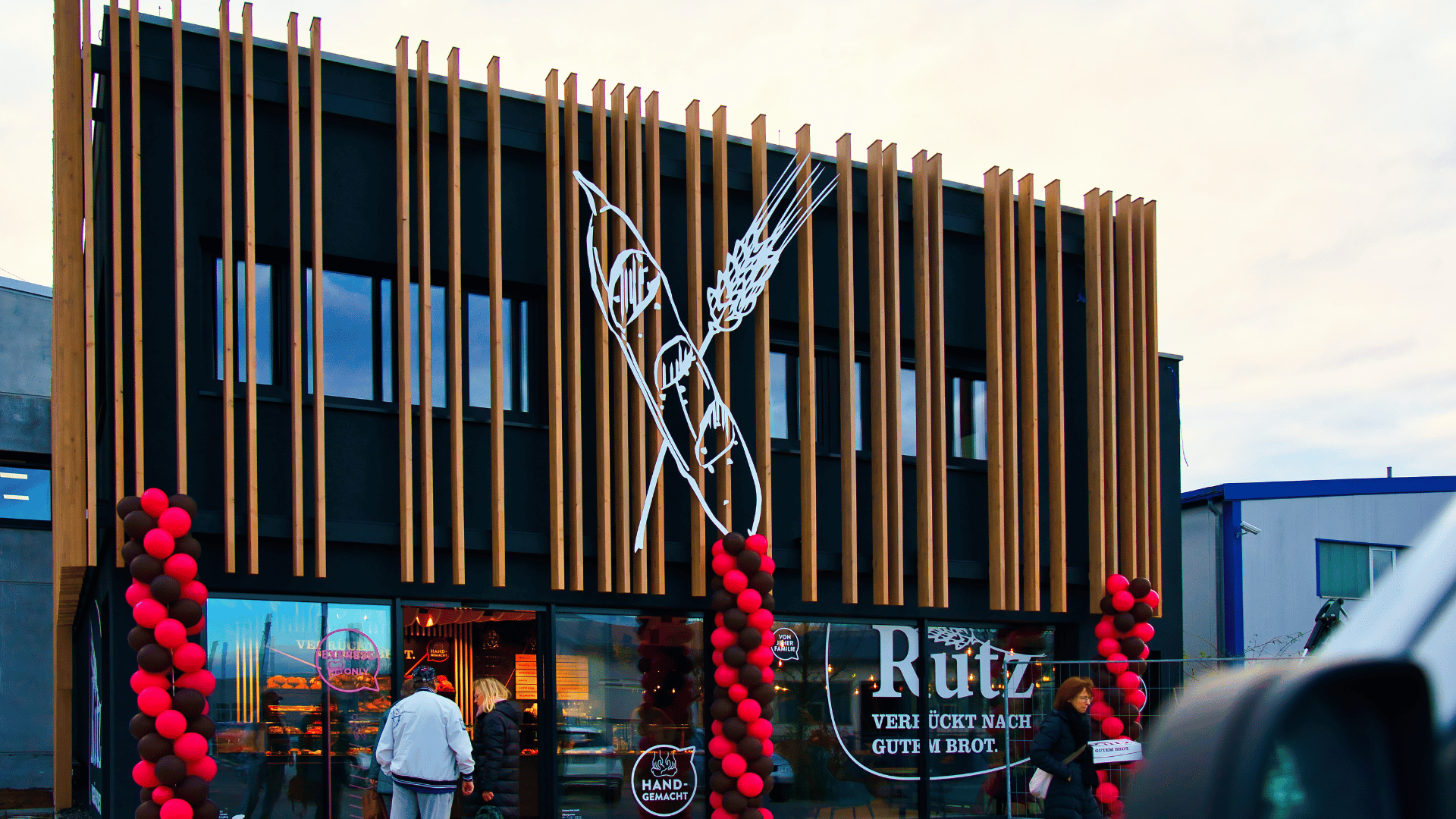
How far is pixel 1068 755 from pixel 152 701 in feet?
23.1

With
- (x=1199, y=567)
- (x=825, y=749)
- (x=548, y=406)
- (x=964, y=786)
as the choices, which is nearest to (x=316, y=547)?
(x=548, y=406)

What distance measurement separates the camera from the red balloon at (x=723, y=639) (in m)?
12.9

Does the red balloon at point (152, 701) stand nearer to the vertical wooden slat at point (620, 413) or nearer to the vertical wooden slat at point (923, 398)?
the vertical wooden slat at point (620, 413)

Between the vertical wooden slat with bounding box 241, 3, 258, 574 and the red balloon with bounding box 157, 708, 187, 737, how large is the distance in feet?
4.59

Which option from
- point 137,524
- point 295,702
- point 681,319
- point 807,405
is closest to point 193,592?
point 137,524

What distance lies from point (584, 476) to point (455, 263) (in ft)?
7.96

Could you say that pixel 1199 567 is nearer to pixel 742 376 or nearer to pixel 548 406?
pixel 742 376

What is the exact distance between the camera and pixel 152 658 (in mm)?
10312

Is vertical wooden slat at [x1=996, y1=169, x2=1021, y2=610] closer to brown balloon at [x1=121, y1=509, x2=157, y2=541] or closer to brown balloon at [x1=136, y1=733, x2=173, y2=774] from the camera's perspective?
brown balloon at [x1=136, y1=733, x2=173, y2=774]

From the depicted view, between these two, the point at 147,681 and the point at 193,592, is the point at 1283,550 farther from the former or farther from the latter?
the point at 147,681

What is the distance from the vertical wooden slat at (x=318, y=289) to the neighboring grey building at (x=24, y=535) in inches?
494

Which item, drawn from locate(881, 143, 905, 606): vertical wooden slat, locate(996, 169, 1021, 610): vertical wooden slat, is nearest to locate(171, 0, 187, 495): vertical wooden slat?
locate(881, 143, 905, 606): vertical wooden slat

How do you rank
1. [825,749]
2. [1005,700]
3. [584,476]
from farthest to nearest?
[1005,700], [825,749], [584,476]

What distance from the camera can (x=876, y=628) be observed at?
14805 millimetres
